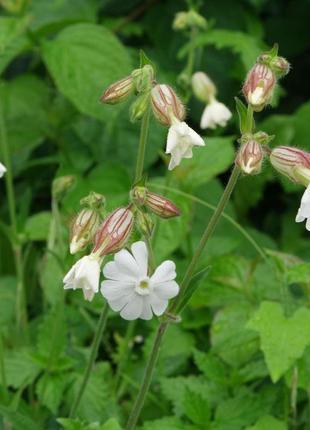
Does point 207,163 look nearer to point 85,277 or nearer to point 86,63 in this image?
point 86,63

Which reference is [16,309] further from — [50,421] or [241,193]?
[241,193]

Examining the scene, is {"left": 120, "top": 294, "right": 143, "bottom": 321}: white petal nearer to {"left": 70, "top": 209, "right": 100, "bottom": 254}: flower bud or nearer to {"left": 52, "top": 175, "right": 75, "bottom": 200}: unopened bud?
{"left": 70, "top": 209, "right": 100, "bottom": 254}: flower bud

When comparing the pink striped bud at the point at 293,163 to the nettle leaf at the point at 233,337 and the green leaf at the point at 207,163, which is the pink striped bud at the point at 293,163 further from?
the green leaf at the point at 207,163

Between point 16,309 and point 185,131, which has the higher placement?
point 185,131

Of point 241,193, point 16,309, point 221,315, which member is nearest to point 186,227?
point 221,315

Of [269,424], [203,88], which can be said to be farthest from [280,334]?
[203,88]

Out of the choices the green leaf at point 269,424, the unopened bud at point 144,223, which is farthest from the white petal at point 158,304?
the green leaf at point 269,424

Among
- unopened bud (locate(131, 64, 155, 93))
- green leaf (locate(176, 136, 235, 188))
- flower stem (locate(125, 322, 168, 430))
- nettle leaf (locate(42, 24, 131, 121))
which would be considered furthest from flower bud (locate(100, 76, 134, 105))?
nettle leaf (locate(42, 24, 131, 121))

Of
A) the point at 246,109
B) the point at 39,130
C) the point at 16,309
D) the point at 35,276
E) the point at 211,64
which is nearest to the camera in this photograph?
the point at 246,109
